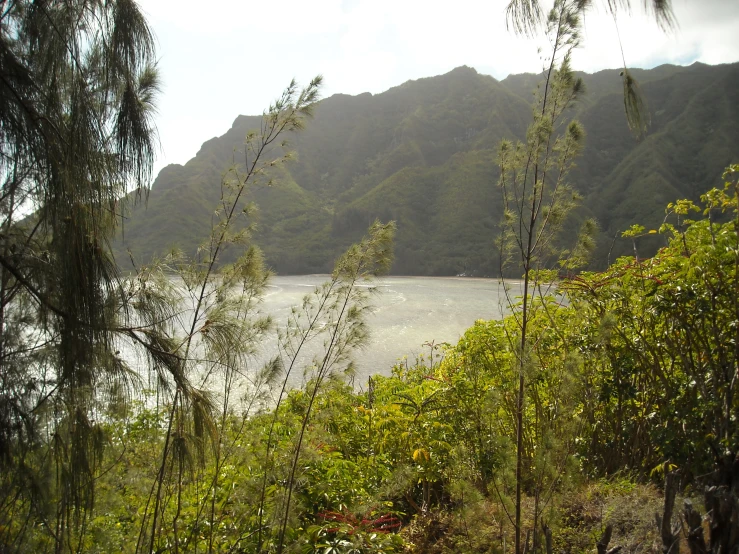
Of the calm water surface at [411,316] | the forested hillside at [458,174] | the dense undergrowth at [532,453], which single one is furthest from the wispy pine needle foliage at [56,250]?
the forested hillside at [458,174]

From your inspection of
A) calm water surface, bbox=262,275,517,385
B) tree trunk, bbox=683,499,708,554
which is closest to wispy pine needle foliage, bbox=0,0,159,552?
tree trunk, bbox=683,499,708,554

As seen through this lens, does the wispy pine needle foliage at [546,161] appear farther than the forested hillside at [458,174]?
No

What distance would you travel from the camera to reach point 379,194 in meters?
56.5

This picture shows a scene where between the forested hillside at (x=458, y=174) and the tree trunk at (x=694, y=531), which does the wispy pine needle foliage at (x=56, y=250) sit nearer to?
the tree trunk at (x=694, y=531)

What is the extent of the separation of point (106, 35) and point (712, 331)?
8.76ft

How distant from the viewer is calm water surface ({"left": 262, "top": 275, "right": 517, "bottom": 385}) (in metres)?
13.7

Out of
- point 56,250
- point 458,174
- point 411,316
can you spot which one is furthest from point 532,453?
point 458,174

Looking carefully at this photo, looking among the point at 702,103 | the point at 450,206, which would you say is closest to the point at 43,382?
the point at 450,206

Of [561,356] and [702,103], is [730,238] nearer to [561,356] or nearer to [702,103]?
[561,356]

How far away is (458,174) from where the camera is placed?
5381cm

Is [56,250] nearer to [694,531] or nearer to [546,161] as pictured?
[546,161]

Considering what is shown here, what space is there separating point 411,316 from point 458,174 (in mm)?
35609

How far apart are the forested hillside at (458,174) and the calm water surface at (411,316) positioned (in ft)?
14.7

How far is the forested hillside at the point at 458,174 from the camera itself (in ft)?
114
